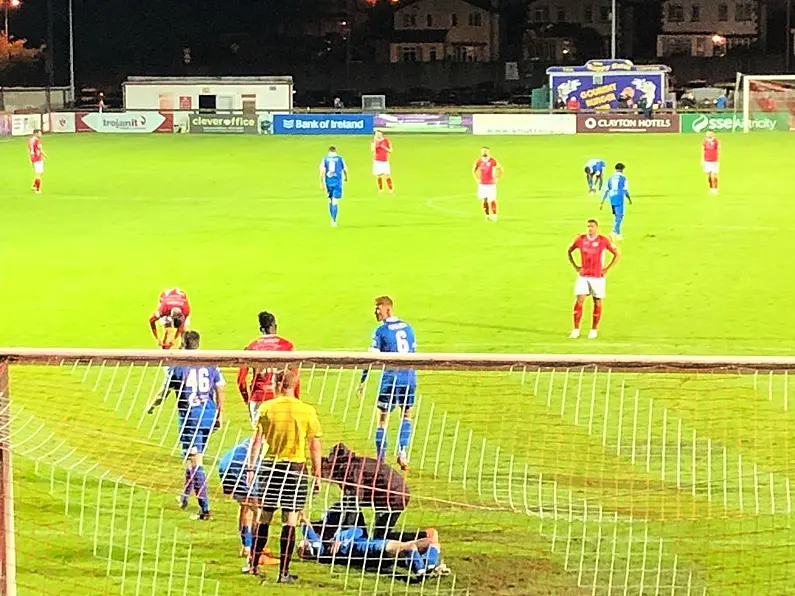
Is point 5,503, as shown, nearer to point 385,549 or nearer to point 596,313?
point 385,549

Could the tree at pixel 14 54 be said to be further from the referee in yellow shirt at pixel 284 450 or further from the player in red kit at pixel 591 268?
the referee in yellow shirt at pixel 284 450

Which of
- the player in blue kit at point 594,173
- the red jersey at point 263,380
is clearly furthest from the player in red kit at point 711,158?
the red jersey at point 263,380

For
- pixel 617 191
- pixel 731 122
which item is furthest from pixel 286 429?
pixel 731 122

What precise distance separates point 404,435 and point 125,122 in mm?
55132

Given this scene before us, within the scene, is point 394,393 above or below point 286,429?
below

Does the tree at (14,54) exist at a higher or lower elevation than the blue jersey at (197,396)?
higher

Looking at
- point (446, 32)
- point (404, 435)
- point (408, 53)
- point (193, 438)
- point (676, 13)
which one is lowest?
point (404, 435)

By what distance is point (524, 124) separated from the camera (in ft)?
200

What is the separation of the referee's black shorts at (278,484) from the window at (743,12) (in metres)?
104

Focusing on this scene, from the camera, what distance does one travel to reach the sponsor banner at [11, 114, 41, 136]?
6275 centimetres

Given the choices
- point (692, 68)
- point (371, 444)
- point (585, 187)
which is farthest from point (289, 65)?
point (371, 444)

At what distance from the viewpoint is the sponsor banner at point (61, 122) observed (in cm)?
6500

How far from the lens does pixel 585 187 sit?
1513 inches

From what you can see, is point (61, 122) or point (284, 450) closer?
point (284, 450)
